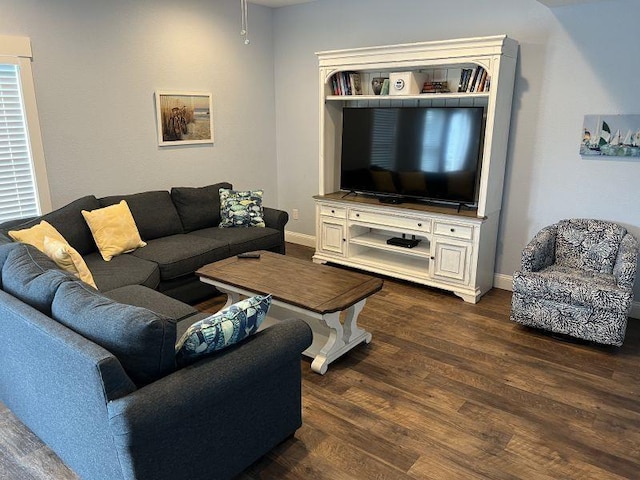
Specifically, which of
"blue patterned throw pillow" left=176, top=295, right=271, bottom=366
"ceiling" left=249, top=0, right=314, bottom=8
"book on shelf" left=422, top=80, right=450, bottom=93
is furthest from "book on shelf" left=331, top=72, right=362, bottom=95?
"blue patterned throw pillow" left=176, top=295, right=271, bottom=366

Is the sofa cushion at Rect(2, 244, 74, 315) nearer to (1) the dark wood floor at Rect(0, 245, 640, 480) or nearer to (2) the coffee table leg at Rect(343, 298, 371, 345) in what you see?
(1) the dark wood floor at Rect(0, 245, 640, 480)

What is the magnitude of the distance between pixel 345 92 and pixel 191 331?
3540mm

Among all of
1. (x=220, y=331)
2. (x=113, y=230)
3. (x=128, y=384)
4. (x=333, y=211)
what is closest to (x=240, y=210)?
(x=333, y=211)

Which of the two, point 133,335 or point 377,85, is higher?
point 377,85

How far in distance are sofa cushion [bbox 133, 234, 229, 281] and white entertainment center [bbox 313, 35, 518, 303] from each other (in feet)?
4.41

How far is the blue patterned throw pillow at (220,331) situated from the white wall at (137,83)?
2771mm

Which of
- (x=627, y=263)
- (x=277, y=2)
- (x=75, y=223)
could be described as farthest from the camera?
(x=277, y=2)

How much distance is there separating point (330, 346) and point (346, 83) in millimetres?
2841

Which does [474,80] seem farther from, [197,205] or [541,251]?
[197,205]

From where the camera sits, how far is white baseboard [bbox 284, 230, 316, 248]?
591cm

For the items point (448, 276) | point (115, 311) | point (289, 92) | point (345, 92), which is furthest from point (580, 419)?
point (289, 92)

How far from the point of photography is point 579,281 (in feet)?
11.3

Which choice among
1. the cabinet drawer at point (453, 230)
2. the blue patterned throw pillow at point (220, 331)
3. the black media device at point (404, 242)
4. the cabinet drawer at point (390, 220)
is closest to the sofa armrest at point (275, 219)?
the cabinet drawer at point (390, 220)

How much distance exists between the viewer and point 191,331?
1.93m
